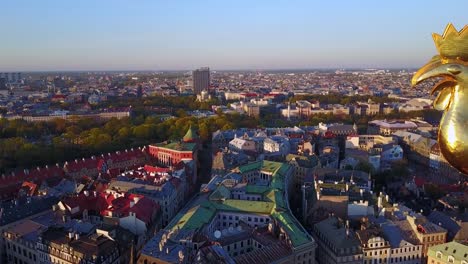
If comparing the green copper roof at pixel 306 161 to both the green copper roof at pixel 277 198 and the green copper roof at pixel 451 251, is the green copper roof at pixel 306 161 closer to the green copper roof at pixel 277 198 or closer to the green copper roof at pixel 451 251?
the green copper roof at pixel 277 198

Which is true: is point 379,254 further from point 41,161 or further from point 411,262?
point 41,161

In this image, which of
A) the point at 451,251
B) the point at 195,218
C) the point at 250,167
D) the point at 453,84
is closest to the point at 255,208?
the point at 195,218

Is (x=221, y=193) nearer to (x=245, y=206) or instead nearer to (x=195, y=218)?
(x=245, y=206)

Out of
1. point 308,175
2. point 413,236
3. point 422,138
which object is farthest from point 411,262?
point 422,138

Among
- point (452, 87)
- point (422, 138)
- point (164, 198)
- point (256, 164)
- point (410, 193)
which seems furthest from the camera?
point (422, 138)

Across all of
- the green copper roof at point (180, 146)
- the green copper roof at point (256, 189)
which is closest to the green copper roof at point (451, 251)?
the green copper roof at point (256, 189)

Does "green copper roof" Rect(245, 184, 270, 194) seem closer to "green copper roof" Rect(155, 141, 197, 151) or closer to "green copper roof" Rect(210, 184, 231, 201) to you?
"green copper roof" Rect(210, 184, 231, 201)
